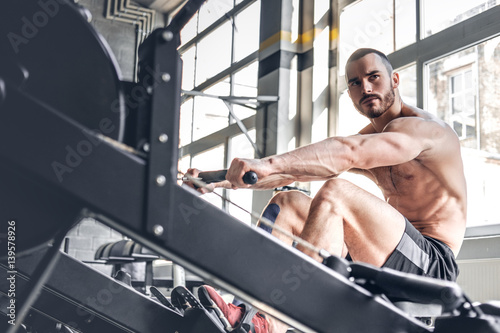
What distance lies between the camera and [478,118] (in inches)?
144

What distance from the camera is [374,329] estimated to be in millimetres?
1106

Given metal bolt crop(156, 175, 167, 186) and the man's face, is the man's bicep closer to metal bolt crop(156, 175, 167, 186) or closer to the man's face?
the man's face

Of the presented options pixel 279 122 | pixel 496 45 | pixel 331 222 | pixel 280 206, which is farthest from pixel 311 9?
pixel 331 222

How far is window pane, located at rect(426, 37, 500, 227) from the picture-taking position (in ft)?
11.7

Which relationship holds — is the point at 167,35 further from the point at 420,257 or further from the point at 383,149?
the point at 420,257

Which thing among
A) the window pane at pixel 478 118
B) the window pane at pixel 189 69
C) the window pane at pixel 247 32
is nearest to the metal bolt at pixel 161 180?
the window pane at pixel 478 118

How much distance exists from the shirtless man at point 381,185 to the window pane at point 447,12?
6.45 feet

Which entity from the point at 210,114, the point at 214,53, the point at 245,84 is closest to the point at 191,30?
the point at 214,53

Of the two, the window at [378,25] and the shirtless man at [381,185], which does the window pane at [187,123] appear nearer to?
the window at [378,25]

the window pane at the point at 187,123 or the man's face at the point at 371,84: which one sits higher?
the window pane at the point at 187,123

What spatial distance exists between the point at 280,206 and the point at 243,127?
3575mm

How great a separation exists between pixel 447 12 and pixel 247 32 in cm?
278

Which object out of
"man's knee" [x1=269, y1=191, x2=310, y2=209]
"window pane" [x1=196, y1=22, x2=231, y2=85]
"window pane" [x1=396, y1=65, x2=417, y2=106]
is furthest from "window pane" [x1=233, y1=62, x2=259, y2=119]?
"man's knee" [x1=269, y1=191, x2=310, y2=209]

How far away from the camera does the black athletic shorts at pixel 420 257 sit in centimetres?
165
